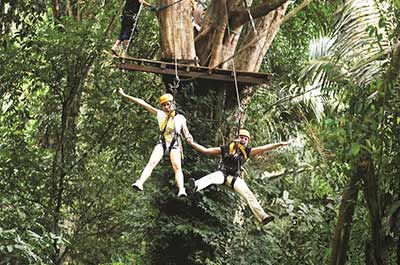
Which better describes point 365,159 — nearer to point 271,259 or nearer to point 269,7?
point 271,259

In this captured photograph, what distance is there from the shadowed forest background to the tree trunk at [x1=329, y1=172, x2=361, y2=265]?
93 cm

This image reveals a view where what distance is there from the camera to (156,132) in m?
9.37

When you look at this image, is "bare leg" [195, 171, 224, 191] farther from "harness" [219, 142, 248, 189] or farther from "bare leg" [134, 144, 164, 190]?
"bare leg" [134, 144, 164, 190]

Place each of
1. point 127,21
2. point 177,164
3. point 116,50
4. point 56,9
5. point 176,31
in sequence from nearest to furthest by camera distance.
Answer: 1. point 177,164
2. point 116,50
3. point 176,31
4. point 127,21
5. point 56,9

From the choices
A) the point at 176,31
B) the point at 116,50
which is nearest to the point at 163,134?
the point at 116,50

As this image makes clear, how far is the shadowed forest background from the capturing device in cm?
769

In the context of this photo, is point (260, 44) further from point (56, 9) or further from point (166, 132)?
point (56, 9)

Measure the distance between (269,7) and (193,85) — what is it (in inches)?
50.5

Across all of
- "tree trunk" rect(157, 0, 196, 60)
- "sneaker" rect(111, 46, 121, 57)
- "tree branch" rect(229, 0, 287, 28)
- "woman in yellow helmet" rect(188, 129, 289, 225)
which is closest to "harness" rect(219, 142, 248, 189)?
"woman in yellow helmet" rect(188, 129, 289, 225)

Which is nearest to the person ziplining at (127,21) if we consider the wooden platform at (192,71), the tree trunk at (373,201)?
the wooden platform at (192,71)

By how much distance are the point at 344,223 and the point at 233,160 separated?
5.69 ft

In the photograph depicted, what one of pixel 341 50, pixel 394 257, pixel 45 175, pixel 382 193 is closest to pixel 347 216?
pixel 382 193

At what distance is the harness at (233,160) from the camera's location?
21.5 feet

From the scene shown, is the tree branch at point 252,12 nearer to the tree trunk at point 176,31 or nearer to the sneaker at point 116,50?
the tree trunk at point 176,31
